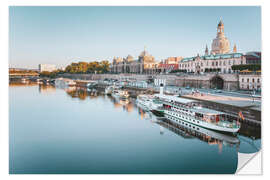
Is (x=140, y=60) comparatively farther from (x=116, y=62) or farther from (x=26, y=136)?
(x=26, y=136)

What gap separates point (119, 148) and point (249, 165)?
4.82 m

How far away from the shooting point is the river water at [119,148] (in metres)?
7.19

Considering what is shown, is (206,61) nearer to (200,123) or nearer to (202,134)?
(200,123)

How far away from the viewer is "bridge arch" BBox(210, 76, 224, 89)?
22359 mm

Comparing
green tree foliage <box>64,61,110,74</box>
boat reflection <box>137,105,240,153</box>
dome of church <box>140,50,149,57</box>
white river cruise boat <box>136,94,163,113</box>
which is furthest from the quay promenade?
green tree foliage <box>64,61,110,74</box>

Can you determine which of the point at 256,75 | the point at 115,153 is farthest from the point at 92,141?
the point at 256,75

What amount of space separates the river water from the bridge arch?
1193 cm

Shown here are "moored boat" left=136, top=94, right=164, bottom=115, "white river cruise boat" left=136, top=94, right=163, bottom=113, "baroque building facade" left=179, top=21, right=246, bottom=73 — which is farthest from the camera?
"baroque building facade" left=179, top=21, right=246, bottom=73

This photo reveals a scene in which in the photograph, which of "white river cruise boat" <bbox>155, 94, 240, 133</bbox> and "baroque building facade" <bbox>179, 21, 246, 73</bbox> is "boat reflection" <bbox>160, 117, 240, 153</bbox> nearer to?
"white river cruise boat" <bbox>155, 94, 240, 133</bbox>

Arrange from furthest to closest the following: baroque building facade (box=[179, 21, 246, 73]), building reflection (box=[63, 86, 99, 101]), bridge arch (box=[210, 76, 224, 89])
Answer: baroque building facade (box=[179, 21, 246, 73]), building reflection (box=[63, 86, 99, 101]), bridge arch (box=[210, 76, 224, 89])

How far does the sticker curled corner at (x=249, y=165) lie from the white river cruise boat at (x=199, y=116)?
342cm

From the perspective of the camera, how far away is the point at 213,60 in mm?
30484

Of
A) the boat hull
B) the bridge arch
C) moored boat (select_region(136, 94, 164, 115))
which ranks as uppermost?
the bridge arch
